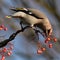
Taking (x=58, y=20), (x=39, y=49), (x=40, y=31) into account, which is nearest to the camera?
(x=40, y=31)

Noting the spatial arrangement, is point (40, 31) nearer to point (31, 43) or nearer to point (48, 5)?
point (48, 5)

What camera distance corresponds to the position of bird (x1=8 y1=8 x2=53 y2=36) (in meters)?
2.55

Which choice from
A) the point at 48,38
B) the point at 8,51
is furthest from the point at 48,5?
the point at 48,38

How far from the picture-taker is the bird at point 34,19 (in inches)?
101

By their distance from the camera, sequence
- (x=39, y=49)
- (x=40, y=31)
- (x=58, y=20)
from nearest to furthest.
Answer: (x=40, y=31), (x=39, y=49), (x=58, y=20)

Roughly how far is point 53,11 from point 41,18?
322 cm

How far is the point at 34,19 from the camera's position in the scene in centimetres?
259

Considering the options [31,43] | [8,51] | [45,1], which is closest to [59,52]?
[31,43]

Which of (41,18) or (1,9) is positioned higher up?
(41,18)

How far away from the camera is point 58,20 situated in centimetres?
557

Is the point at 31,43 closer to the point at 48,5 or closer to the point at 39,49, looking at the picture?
the point at 48,5

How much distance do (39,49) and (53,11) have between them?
8.81 ft

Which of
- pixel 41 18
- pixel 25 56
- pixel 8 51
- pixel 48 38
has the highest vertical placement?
pixel 41 18

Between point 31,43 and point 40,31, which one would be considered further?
point 31,43
